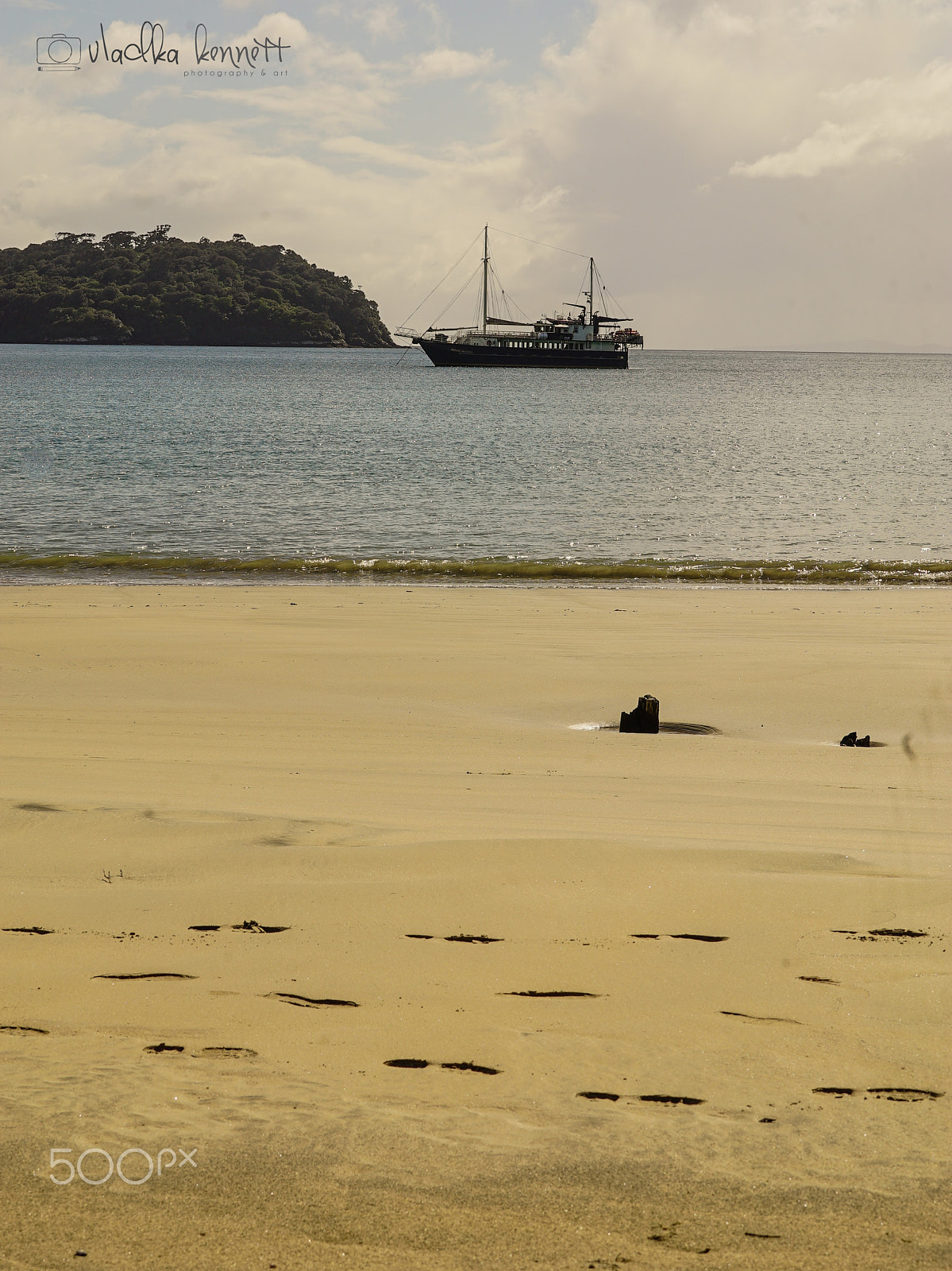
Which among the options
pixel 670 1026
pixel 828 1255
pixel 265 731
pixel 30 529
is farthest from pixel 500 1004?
pixel 30 529

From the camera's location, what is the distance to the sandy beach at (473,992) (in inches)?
104

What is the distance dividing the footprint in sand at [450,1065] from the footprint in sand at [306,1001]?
0.35m

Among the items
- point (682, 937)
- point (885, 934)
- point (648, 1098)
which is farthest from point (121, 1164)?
point (885, 934)

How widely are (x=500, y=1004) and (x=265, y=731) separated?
4215mm

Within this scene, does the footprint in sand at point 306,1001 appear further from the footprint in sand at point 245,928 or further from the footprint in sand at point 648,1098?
the footprint in sand at point 648,1098

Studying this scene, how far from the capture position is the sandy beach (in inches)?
104

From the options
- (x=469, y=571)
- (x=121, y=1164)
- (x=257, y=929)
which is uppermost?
(x=469, y=571)

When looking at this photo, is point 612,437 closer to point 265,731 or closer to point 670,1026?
point 265,731

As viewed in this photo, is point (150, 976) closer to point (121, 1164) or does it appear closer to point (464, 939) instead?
point (121, 1164)

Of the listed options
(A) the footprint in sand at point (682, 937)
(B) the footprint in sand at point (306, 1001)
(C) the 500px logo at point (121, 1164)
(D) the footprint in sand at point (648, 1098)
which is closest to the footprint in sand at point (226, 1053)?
(B) the footprint in sand at point (306, 1001)

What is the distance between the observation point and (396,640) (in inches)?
426

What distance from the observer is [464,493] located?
26406 millimetres

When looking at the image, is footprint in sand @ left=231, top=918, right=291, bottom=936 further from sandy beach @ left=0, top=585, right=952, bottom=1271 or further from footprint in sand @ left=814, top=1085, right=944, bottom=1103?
footprint in sand @ left=814, top=1085, right=944, bottom=1103

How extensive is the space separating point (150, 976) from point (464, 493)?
76.2 ft
